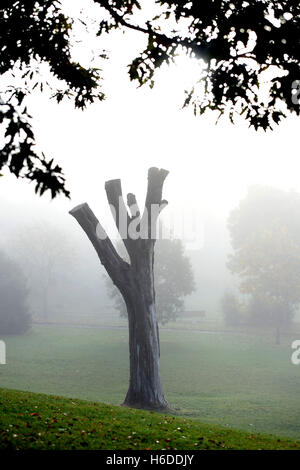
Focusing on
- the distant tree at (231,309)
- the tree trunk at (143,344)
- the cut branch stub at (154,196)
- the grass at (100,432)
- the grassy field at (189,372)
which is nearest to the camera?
the grass at (100,432)

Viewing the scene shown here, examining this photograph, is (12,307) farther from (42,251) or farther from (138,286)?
(138,286)

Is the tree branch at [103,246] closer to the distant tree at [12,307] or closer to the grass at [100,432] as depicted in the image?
the grass at [100,432]

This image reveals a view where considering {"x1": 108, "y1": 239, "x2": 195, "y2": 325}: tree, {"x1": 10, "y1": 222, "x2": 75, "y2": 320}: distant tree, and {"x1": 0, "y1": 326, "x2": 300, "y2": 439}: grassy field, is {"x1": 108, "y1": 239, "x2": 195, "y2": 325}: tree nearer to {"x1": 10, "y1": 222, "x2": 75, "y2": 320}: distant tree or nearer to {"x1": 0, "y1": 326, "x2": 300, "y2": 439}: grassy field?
{"x1": 0, "y1": 326, "x2": 300, "y2": 439}: grassy field

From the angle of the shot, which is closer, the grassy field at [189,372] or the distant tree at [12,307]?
the grassy field at [189,372]

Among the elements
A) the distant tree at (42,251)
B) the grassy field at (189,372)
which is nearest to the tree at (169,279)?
the grassy field at (189,372)

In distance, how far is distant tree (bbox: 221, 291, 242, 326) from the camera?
46.7m

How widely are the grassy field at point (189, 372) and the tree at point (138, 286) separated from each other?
1500 millimetres

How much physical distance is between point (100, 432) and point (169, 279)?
34.6m

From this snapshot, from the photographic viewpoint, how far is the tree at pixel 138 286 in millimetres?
15484

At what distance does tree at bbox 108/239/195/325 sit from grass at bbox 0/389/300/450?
30.6m

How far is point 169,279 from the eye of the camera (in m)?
43.4

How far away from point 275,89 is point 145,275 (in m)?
9.50
